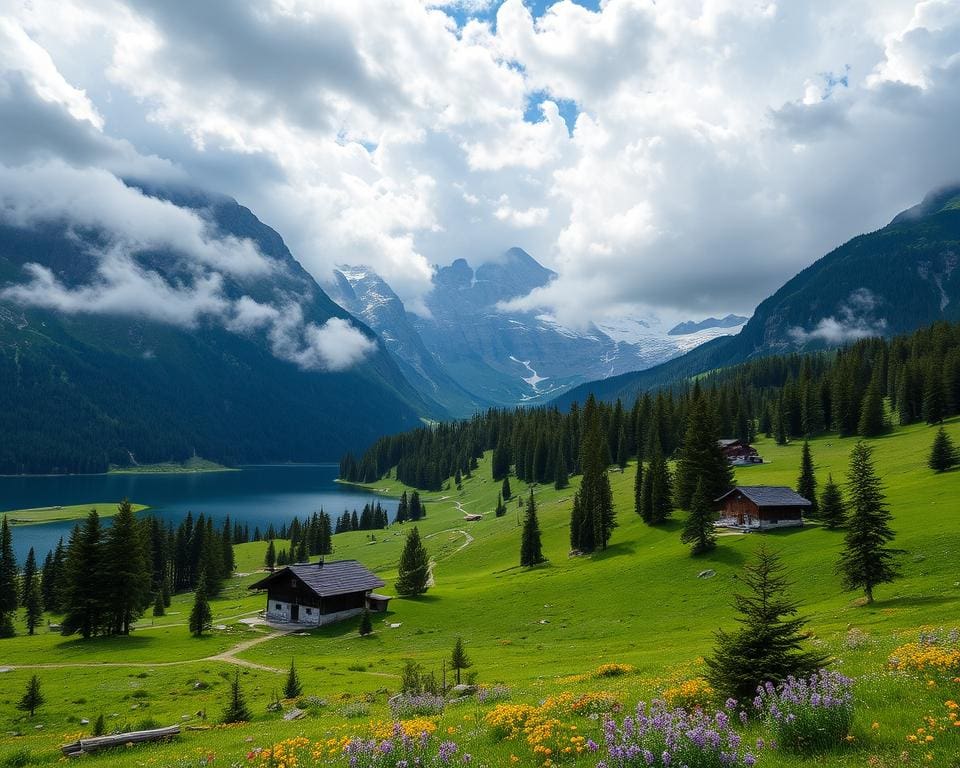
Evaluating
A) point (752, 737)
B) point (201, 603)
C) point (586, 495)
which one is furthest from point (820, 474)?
point (752, 737)

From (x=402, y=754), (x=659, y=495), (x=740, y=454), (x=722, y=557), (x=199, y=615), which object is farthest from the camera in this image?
(x=740, y=454)

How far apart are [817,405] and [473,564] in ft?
A: 324

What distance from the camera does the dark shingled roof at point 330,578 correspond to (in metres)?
64.0

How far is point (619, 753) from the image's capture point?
9.47 metres

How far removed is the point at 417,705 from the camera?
73.9 ft

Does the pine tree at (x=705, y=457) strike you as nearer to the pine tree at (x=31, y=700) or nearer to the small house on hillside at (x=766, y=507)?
the small house on hillside at (x=766, y=507)

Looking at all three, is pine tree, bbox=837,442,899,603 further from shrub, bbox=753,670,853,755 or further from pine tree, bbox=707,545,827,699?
shrub, bbox=753,670,853,755

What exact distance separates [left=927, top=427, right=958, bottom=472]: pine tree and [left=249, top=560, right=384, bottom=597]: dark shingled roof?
74065 millimetres

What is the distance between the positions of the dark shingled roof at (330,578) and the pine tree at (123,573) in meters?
11.8

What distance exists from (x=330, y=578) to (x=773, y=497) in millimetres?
55458

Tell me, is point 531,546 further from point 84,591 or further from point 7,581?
point 7,581

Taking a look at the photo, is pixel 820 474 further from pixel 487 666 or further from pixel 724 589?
pixel 487 666

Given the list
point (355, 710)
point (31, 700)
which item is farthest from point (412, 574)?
point (355, 710)

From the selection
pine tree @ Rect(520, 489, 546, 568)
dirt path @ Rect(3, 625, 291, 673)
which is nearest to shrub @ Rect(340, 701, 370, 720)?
dirt path @ Rect(3, 625, 291, 673)
